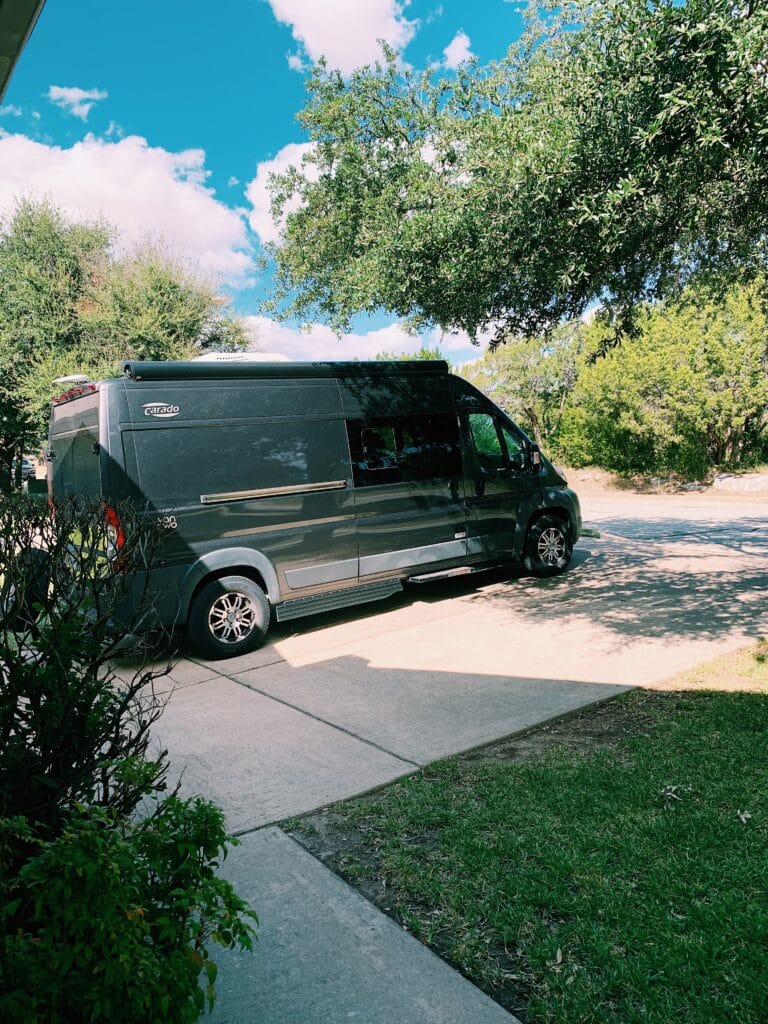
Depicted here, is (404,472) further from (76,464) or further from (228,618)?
(76,464)

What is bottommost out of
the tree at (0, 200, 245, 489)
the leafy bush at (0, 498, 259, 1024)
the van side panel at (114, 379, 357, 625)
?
the leafy bush at (0, 498, 259, 1024)

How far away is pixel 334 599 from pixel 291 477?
1390 mm

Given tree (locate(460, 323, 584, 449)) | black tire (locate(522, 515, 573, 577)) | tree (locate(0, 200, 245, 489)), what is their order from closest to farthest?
black tire (locate(522, 515, 573, 577))
tree (locate(0, 200, 245, 489))
tree (locate(460, 323, 584, 449))

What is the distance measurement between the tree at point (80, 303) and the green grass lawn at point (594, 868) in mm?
21466

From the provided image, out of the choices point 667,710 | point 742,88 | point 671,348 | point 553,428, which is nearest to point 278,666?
point 667,710

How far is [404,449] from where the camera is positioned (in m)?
7.92

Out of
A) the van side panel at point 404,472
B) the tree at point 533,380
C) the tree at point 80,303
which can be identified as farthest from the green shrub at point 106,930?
the tree at point 533,380

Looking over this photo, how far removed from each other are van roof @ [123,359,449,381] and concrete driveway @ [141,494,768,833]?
2.69 metres

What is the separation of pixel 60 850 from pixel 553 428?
31.3 metres

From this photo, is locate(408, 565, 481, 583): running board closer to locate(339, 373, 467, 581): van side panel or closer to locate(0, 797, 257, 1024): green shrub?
locate(339, 373, 467, 581): van side panel

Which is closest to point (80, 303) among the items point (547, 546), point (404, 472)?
point (404, 472)

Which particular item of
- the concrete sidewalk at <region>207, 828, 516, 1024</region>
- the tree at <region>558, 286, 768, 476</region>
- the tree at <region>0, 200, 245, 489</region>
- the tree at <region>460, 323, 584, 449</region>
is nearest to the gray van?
Answer: the concrete sidewalk at <region>207, 828, 516, 1024</region>

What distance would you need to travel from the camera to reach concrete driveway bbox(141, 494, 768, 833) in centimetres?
429

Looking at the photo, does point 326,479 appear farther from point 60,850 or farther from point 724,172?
point 60,850
